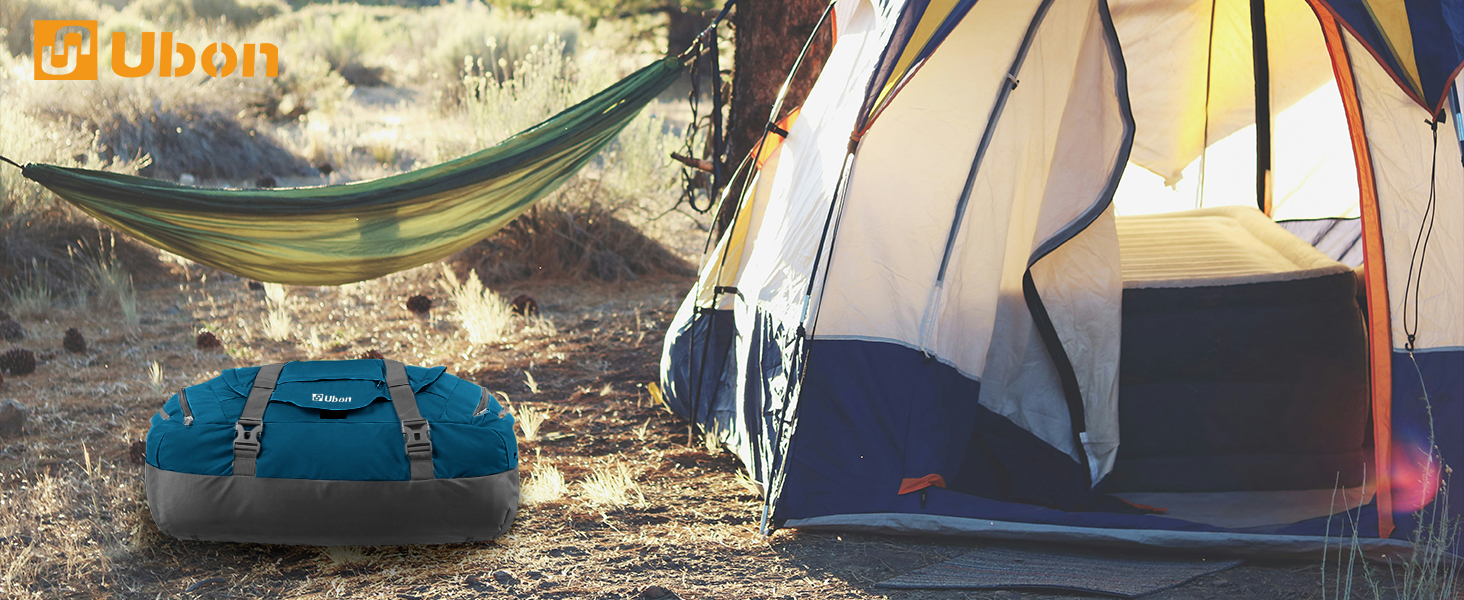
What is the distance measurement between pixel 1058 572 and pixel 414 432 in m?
1.53

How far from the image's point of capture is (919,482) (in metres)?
2.72

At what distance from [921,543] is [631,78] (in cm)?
187

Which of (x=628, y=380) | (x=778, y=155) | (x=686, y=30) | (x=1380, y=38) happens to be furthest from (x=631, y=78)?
(x=686, y=30)

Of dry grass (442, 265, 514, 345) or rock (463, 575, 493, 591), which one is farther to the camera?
dry grass (442, 265, 514, 345)

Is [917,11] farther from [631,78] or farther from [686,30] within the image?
[686,30]

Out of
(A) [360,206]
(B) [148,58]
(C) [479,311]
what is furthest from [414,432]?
(B) [148,58]

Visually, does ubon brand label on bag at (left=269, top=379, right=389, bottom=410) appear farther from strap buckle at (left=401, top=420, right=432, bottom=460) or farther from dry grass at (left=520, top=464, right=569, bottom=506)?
dry grass at (left=520, top=464, right=569, bottom=506)

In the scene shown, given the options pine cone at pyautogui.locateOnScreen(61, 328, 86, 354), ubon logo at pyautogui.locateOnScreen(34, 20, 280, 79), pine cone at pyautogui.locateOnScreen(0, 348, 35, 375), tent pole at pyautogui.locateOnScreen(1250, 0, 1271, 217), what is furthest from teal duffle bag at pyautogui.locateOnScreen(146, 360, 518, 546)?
ubon logo at pyautogui.locateOnScreen(34, 20, 280, 79)

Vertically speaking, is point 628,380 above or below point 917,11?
below

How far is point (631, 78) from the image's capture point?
3.54 m

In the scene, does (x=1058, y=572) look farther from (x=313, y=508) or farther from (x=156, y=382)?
(x=156, y=382)

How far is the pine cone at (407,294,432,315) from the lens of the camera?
502cm

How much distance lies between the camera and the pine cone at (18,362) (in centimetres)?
395

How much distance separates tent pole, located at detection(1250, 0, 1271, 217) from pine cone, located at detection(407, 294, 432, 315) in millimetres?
3687
